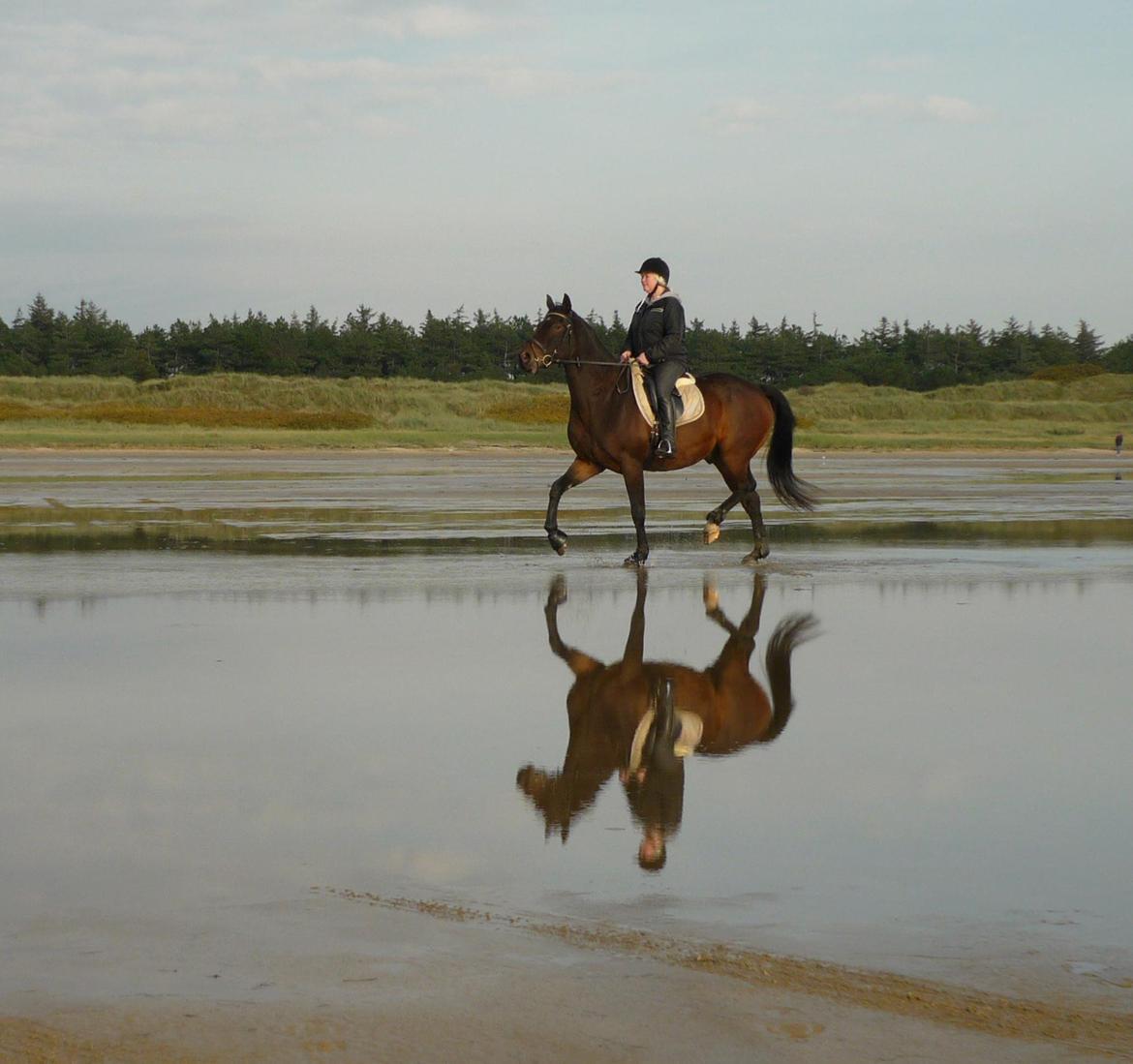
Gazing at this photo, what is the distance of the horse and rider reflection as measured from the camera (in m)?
5.89

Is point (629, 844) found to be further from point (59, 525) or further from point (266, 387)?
point (266, 387)

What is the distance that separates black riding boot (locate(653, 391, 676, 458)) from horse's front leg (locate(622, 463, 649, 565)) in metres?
0.31

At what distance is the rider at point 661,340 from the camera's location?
15430 mm

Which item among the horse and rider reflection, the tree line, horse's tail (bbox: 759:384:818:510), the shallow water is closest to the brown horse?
horse's tail (bbox: 759:384:818:510)

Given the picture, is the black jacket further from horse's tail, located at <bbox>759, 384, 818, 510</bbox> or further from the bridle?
horse's tail, located at <bbox>759, 384, 818, 510</bbox>

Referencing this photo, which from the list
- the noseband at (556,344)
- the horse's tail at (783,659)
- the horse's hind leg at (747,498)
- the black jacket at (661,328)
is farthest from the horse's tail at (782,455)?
the horse's tail at (783,659)

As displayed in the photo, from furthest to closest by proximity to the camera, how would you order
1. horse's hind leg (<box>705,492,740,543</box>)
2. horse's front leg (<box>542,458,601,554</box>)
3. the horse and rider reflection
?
1. horse's hind leg (<box>705,492,740,543</box>)
2. horse's front leg (<box>542,458,601,554</box>)
3. the horse and rider reflection

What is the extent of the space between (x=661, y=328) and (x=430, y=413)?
2279 inches

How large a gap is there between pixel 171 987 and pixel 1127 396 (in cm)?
9537

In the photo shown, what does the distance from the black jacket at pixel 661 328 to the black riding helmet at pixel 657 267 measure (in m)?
0.20

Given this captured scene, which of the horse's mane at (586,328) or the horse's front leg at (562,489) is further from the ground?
the horse's mane at (586,328)

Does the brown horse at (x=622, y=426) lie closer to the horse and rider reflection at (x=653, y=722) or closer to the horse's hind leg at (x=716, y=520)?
the horse's hind leg at (x=716, y=520)

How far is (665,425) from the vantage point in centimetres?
1545

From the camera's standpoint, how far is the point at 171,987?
4.02 meters
